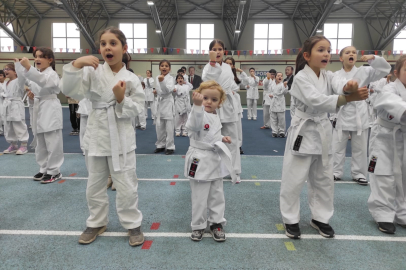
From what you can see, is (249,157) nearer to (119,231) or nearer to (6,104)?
(119,231)

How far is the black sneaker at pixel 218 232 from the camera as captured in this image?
2.38 m

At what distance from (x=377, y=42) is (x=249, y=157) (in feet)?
55.7

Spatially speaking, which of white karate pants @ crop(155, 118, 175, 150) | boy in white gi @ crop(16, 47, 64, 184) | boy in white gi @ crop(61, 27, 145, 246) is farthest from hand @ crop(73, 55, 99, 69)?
white karate pants @ crop(155, 118, 175, 150)

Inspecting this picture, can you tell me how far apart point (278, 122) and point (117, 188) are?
648 cm

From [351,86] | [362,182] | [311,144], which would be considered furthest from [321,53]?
[362,182]

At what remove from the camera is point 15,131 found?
5.80 metres

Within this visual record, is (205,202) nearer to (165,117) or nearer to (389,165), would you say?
(389,165)

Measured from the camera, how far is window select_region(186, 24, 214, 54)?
18.5 metres

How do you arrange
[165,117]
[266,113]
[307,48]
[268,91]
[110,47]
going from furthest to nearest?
[266,113], [268,91], [165,117], [307,48], [110,47]

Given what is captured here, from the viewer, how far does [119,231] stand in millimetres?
2553

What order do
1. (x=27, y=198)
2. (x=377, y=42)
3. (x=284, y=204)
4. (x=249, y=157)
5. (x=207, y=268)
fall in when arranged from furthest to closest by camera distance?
(x=377, y=42) < (x=249, y=157) < (x=27, y=198) < (x=284, y=204) < (x=207, y=268)

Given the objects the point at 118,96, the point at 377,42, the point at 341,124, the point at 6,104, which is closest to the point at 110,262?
the point at 118,96

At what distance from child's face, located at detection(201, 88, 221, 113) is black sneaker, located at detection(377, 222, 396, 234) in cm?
182

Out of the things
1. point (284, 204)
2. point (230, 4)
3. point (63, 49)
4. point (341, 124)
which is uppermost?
point (230, 4)
